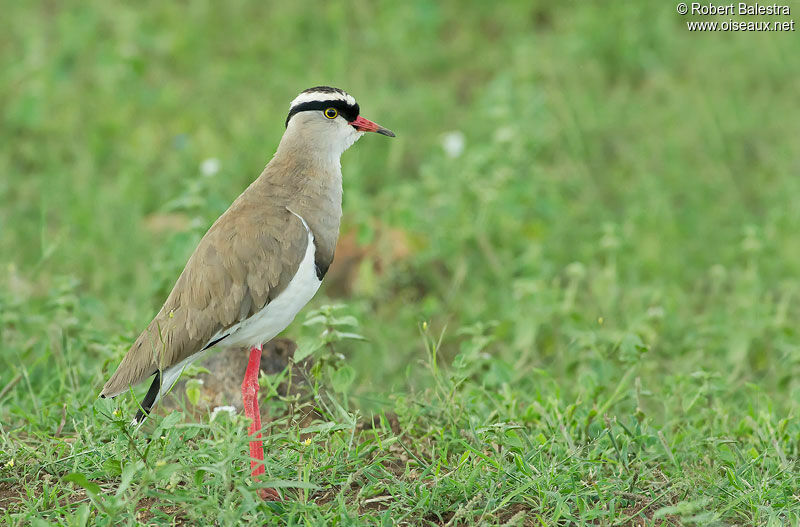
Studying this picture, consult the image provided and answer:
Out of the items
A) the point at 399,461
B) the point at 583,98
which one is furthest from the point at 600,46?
the point at 399,461

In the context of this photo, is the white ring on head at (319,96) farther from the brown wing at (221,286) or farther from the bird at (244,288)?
the brown wing at (221,286)

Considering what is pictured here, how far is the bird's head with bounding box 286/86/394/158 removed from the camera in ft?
14.3

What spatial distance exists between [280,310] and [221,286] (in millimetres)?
233

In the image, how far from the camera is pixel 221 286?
12.9 feet

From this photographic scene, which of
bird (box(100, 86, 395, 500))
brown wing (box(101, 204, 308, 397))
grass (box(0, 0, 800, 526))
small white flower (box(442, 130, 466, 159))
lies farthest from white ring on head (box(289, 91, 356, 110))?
small white flower (box(442, 130, 466, 159))

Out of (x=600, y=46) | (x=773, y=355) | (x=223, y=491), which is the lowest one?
(x=773, y=355)

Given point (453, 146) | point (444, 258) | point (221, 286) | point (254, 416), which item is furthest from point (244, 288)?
point (453, 146)

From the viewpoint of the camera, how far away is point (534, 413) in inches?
170

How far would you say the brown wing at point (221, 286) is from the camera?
387 cm

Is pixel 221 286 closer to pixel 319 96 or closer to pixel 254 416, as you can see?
pixel 254 416

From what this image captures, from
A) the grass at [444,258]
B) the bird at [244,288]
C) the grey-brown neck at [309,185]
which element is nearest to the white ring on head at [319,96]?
the grey-brown neck at [309,185]

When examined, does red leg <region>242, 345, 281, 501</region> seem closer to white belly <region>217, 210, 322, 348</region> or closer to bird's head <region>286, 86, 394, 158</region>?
white belly <region>217, 210, 322, 348</region>

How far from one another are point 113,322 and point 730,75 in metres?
5.20

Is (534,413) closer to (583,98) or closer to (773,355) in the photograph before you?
(773,355)
